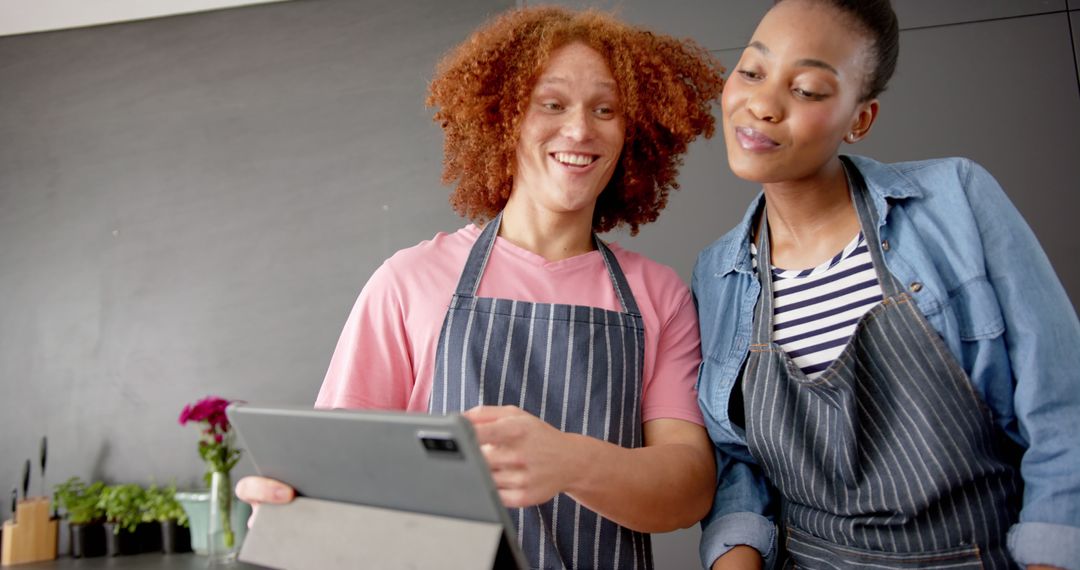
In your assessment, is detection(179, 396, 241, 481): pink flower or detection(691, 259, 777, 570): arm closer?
detection(691, 259, 777, 570): arm

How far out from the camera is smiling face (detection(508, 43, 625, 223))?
1.35 meters

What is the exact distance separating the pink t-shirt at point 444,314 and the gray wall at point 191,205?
148cm

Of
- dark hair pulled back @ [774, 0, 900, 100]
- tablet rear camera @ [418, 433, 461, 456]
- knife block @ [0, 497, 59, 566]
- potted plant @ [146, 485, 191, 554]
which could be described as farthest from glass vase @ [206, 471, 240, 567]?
dark hair pulled back @ [774, 0, 900, 100]

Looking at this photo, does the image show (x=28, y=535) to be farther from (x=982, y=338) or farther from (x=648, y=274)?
(x=982, y=338)

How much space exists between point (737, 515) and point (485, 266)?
1.77ft

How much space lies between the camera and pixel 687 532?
2.29 meters

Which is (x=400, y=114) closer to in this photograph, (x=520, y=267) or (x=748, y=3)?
(x=748, y=3)

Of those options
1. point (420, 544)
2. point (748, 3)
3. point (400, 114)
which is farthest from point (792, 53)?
point (400, 114)

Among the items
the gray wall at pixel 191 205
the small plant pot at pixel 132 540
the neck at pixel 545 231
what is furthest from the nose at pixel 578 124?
the small plant pot at pixel 132 540

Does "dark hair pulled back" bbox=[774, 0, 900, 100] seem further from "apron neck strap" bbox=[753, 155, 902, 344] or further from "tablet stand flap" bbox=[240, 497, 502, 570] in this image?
"tablet stand flap" bbox=[240, 497, 502, 570]

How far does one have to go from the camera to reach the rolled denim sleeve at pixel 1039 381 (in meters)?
1.02

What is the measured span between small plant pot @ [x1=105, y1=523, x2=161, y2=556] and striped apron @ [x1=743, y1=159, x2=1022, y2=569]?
230 centimetres

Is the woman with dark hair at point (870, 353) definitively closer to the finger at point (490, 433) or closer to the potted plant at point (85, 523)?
the finger at point (490, 433)

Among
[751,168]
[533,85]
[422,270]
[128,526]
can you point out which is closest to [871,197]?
[751,168]
